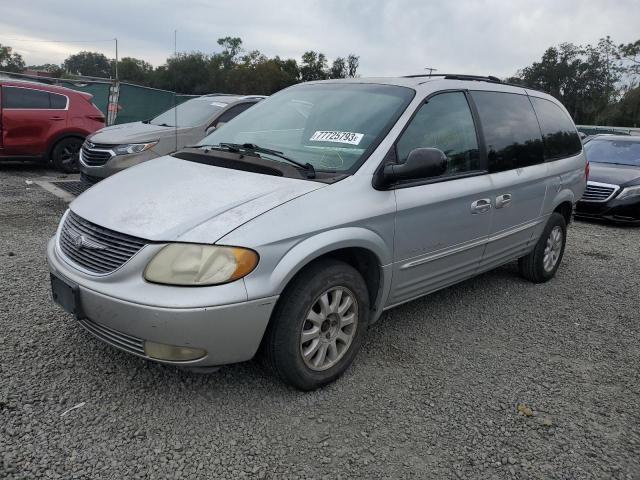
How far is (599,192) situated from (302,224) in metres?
7.49

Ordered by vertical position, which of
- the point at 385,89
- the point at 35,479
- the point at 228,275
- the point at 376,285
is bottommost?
the point at 35,479

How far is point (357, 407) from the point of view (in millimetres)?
2887

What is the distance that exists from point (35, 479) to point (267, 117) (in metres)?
2.71

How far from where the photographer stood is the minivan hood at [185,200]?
2.57m

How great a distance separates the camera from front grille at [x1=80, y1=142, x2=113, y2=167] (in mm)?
7043

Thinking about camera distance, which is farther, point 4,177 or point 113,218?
point 4,177

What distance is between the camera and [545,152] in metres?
4.74

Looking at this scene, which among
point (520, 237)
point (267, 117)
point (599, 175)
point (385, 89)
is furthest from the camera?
point (599, 175)

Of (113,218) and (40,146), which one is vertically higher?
(113,218)

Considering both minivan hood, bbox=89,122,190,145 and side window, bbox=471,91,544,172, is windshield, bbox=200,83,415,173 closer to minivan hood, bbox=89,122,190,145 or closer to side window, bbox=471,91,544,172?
side window, bbox=471,91,544,172

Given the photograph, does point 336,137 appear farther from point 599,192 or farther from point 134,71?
point 134,71

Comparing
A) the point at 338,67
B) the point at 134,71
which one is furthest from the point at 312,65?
the point at 134,71

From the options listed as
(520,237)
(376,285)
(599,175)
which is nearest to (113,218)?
(376,285)

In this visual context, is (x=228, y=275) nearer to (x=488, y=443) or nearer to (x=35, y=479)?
(x=35, y=479)
